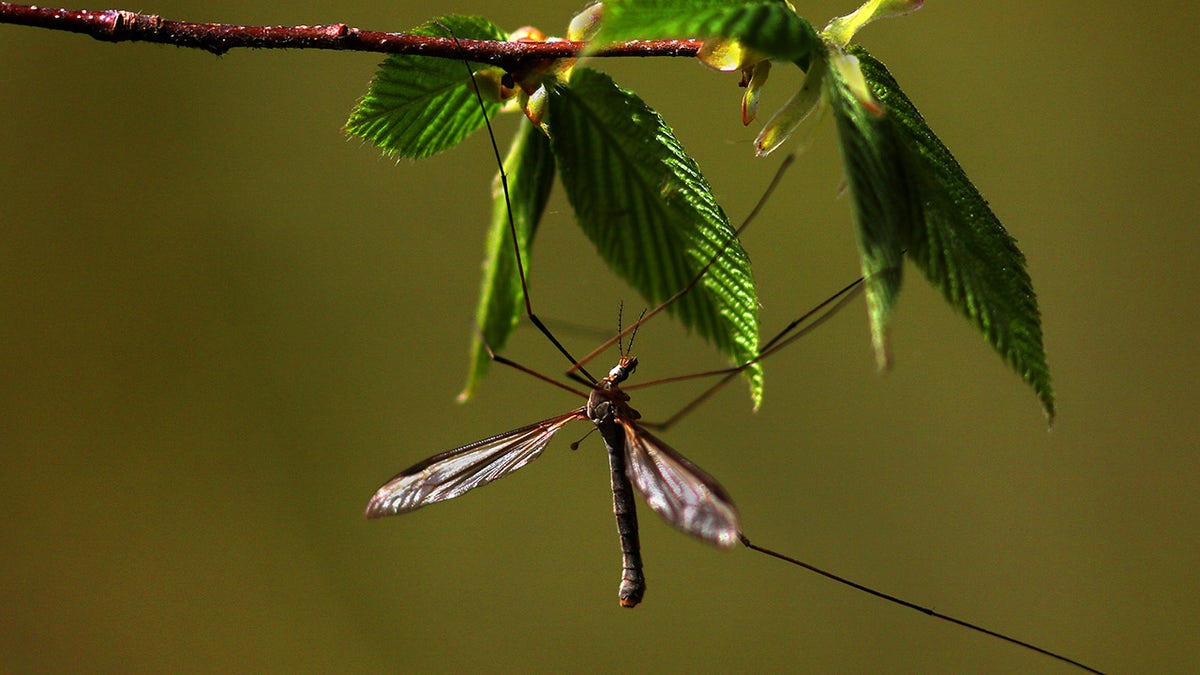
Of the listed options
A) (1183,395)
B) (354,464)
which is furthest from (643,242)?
(1183,395)

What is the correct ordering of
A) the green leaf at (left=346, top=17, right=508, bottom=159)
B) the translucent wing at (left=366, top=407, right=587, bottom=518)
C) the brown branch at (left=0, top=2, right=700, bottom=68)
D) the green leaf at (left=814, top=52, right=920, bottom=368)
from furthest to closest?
the translucent wing at (left=366, top=407, right=587, bottom=518) < the green leaf at (left=346, top=17, right=508, bottom=159) < the brown branch at (left=0, top=2, right=700, bottom=68) < the green leaf at (left=814, top=52, right=920, bottom=368)

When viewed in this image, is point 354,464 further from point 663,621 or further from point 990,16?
point 990,16

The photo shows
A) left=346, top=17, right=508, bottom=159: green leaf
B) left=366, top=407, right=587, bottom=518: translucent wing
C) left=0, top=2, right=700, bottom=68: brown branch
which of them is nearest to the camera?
left=0, top=2, right=700, bottom=68: brown branch

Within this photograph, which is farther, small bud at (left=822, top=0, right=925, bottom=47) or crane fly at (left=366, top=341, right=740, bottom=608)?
crane fly at (left=366, top=341, right=740, bottom=608)

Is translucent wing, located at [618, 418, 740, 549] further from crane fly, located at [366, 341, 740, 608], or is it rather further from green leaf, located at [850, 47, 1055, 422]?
green leaf, located at [850, 47, 1055, 422]

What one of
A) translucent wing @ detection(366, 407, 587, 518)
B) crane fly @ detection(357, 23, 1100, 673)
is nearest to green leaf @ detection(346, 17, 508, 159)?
crane fly @ detection(357, 23, 1100, 673)

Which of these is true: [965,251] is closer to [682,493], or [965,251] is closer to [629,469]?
[682,493]

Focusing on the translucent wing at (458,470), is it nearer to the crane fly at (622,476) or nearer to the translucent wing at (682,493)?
the crane fly at (622,476)

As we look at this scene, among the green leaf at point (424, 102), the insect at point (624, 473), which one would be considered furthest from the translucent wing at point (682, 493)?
the green leaf at point (424, 102)
